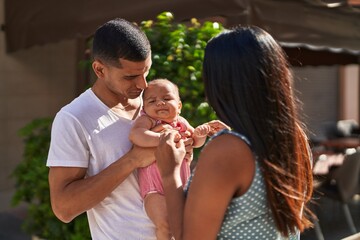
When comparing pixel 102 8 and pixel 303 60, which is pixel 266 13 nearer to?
pixel 102 8

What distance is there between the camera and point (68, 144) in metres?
1.84

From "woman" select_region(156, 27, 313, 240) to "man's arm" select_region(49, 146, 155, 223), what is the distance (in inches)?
10.1

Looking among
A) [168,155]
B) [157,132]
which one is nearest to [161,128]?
[157,132]

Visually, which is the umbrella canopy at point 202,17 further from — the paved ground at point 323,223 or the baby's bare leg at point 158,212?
the baby's bare leg at point 158,212

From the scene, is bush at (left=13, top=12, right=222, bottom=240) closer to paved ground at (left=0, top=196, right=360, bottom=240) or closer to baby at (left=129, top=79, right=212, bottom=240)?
baby at (left=129, top=79, right=212, bottom=240)

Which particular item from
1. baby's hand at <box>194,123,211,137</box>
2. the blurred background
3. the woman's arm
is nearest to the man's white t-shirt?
baby's hand at <box>194,123,211,137</box>

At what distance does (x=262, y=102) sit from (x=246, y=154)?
0.50ft

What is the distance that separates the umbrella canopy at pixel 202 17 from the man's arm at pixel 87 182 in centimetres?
267

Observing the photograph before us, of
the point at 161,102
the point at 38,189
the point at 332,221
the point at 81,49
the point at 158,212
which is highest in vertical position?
the point at 161,102

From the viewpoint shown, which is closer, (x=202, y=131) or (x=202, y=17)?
(x=202, y=131)

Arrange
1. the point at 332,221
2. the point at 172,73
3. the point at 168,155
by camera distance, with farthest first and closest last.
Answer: the point at 332,221
the point at 172,73
the point at 168,155

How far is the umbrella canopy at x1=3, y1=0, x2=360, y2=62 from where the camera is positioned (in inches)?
178

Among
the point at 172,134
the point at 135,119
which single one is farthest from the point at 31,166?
the point at 172,134

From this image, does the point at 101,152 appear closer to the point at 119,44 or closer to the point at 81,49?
the point at 119,44
